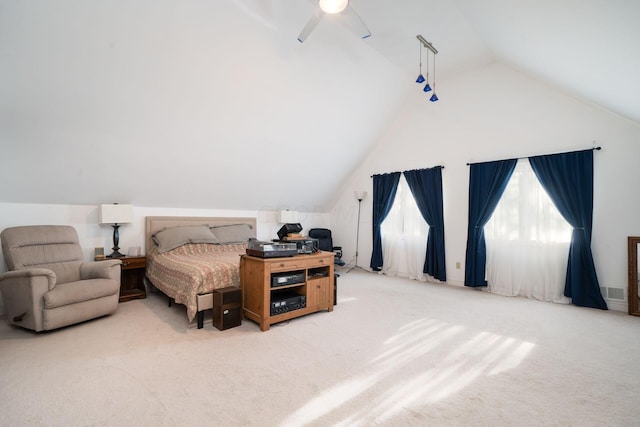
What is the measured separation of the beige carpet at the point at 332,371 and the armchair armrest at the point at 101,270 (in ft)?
1.55

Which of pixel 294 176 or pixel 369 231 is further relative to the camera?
pixel 369 231

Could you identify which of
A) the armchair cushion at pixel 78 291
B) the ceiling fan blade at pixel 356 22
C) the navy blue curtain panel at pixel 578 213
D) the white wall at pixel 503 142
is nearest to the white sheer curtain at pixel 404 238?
the white wall at pixel 503 142

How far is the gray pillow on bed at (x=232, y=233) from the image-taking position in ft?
15.7

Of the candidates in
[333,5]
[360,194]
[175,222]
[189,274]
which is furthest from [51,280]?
[360,194]

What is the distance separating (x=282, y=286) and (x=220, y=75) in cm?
250

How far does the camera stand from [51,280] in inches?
108

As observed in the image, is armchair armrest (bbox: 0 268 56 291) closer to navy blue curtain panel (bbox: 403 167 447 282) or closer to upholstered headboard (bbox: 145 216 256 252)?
upholstered headboard (bbox: 145 216 256 252)

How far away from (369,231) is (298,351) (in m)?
3.99

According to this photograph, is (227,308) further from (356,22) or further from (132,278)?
(356,22)

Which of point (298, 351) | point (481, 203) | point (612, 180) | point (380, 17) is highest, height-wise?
point (380, 17)

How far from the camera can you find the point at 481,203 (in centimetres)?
453

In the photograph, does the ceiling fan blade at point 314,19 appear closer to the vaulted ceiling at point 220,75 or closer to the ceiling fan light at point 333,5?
the ceiling fan light at point 333,5

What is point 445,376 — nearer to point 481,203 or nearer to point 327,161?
point 481,203

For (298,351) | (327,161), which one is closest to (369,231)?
(327,161)
